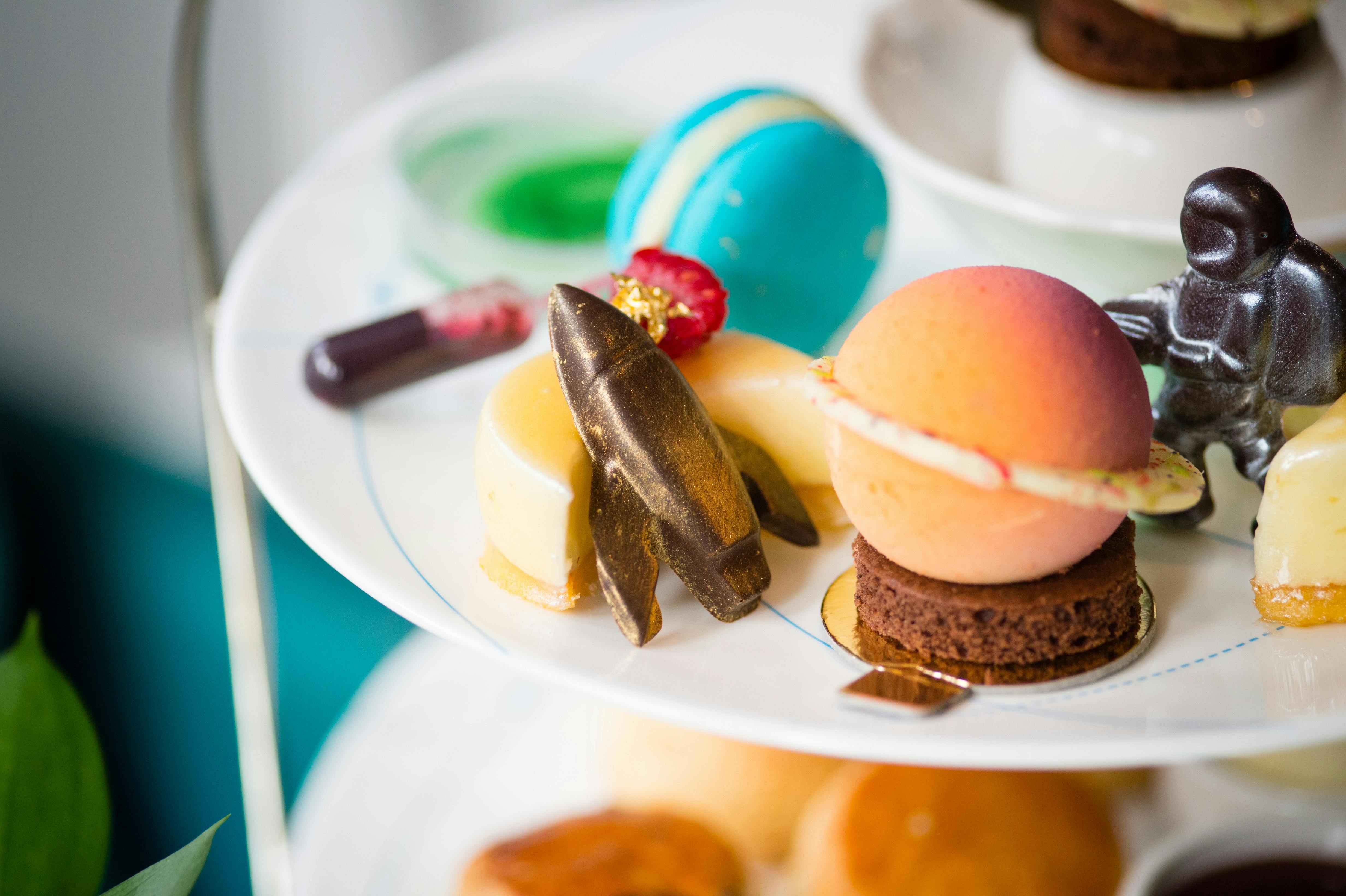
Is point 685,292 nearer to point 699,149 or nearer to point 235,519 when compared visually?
point 699,149

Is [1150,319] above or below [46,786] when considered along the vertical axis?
above

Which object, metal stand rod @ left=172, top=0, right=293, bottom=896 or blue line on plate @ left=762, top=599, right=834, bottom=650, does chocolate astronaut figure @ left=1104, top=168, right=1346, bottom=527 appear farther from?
metal stand rod @ left=172, top=0, right=293, bottom=896

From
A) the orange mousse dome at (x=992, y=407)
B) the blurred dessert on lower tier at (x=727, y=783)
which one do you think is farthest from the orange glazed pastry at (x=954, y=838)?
the orange mousse dome at (x=992, y=407)

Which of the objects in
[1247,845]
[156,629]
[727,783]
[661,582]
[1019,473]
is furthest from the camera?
[156,629]

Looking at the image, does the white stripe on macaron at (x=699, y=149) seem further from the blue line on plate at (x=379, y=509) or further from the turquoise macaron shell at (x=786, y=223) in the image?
the blue line on plate at (x=379, y=509)

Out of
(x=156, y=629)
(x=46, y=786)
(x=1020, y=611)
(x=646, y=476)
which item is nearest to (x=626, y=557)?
(x=646, y=476)
